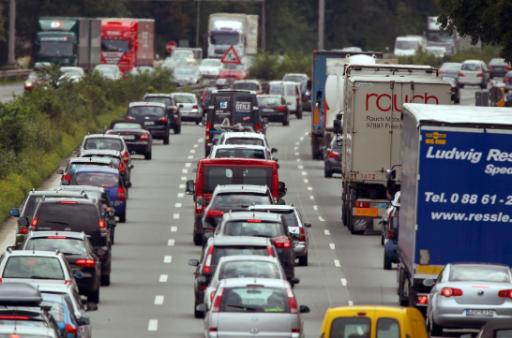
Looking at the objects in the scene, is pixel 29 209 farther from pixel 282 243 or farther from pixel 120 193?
pixel 120 193

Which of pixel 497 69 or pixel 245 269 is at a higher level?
pixel 245 269

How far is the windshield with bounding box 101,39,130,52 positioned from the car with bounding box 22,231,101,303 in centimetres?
7609

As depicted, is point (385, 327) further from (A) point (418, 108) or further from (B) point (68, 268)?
(A) point (418, 108)

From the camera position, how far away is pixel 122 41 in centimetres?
10788

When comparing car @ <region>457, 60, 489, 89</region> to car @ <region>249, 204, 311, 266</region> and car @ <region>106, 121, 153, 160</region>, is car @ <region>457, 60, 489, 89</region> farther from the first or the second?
car @ <region>249, 204, 311, 266</region>

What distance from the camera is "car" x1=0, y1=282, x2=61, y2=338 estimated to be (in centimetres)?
2014

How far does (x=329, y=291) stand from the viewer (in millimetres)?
35500

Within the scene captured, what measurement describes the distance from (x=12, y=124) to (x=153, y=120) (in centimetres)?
1297

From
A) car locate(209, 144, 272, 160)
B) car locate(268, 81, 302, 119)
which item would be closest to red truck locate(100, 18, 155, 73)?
car locate(268, 81, 302, 119)

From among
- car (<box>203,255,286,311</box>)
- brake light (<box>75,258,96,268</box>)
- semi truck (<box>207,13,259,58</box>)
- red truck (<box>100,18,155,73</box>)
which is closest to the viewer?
car (<box>203,255,286,311</box>)

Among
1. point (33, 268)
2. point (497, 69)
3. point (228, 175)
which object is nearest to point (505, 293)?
point (33, 268)

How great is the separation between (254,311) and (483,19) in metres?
25.4

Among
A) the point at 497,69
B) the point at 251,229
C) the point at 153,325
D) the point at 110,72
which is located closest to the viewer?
the point at 153,325

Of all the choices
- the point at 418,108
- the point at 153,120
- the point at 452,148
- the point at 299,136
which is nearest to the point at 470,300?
the point at 452,148
